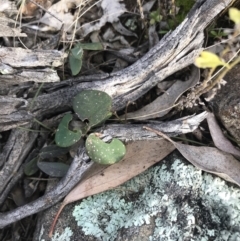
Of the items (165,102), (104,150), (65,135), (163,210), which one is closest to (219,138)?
(165,102)

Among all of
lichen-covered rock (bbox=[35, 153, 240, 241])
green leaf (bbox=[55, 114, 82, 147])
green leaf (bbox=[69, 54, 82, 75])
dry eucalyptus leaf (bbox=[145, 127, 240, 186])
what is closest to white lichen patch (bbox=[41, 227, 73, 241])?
lichen-covered rock (bbox=[35, 153, 240, 241])

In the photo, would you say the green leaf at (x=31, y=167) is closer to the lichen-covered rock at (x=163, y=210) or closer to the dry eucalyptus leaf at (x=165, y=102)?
the lichen-covered rock at (x=163, y=210)

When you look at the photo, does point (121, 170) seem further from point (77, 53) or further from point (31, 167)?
point (77, 53)

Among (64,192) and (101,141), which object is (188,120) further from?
(64,192)

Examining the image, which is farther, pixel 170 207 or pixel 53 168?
pixel 53 168

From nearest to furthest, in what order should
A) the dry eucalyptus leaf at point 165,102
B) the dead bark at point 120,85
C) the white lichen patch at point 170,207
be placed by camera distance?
the white lichen patch at point 170,207, the dead bark at point 120,85, the dry eucalyptus leaf at point 165,102

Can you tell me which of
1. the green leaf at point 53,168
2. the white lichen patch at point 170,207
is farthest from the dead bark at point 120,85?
the white lichen patch at point 170,207

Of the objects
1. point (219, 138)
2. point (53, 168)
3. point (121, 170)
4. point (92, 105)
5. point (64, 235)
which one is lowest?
point (64, 235)

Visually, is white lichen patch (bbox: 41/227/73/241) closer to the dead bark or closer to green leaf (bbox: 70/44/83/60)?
the dead bark
